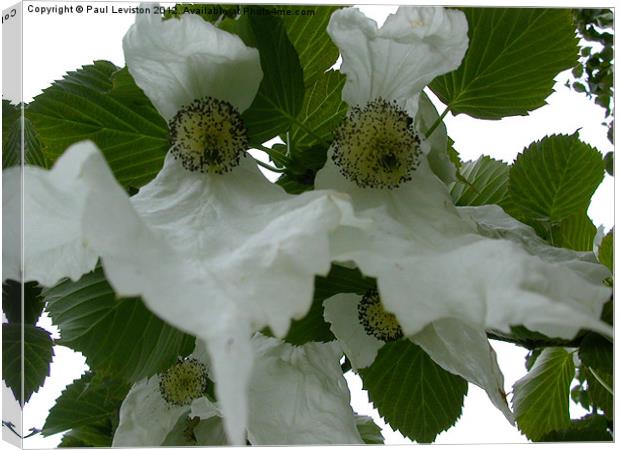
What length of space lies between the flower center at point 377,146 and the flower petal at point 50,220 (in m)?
0.09

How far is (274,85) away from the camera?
0.27 m

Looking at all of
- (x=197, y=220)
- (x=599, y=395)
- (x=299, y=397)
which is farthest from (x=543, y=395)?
(x=197, y=220)

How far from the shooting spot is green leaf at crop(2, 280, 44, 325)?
0.31 metres

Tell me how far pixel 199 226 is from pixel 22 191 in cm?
5

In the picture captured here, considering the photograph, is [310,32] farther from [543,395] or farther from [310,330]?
[543,395]

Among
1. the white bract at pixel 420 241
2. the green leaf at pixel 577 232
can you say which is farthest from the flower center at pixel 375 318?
the green leaf at pixel 577 232

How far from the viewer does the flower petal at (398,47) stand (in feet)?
0.81

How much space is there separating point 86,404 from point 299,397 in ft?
0.38

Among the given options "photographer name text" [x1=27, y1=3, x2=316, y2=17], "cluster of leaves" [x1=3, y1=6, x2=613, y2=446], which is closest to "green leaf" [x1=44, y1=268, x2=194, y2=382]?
"cluster of leaves" [x1=3, y1=6, x2=613, y2=446]

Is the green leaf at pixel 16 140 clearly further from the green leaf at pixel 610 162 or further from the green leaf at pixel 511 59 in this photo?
the green leaf at pixel 610 162

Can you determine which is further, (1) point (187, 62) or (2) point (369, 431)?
(2) point (369, 431)

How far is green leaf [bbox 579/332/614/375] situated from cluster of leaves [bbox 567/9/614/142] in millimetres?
126

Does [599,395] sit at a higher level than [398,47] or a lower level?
lower

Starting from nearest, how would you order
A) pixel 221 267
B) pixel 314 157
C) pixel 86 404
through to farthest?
pixel 221 267
pixel 314 157
pixel 86 404
